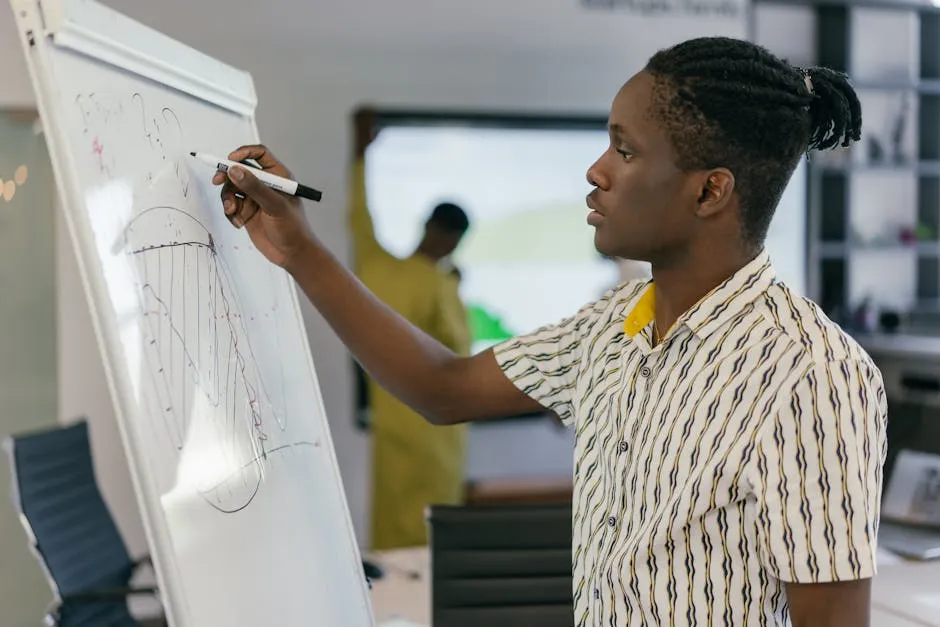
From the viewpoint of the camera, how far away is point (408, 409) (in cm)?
372

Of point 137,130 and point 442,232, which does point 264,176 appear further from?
point 442,232

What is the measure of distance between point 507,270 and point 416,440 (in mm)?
1038

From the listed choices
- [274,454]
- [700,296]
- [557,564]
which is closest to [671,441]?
[700,296]

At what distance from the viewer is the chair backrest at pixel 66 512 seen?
2.37 metres

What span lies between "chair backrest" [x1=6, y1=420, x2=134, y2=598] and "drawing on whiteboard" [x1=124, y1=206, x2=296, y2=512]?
129 centimetres

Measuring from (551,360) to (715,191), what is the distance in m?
0.39

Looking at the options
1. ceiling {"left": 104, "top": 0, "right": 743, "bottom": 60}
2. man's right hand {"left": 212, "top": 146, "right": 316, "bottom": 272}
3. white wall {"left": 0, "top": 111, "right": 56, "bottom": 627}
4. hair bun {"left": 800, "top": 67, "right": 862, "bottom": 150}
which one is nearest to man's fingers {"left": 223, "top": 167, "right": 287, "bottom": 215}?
man's right hand {"left": 212, "top": 146, "right": 316, "bottom": 272}

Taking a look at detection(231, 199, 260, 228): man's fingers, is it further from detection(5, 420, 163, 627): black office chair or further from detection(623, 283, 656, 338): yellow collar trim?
detection(5, 420, 163, 627): black office chair

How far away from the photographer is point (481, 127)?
438 cm

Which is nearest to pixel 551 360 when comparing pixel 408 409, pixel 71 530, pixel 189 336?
pixel 189 336

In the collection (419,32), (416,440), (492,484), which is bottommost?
(492,484)

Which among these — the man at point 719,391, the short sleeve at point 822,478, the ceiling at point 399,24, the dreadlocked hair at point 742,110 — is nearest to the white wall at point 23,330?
the ceiling at point 399,24

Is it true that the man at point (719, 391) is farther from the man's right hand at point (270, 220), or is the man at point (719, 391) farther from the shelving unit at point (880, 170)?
the shelving unit at point (880, 170)

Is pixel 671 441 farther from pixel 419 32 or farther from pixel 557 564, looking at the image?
pixel 419 32
